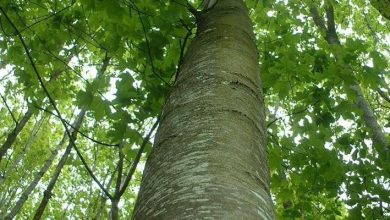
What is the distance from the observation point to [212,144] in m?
1.08

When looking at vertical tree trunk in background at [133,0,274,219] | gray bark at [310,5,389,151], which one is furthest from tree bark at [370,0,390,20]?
vertical tree trunk in background at [133,0,274,219]

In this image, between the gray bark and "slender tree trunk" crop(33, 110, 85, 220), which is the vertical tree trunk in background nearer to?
the gray bark

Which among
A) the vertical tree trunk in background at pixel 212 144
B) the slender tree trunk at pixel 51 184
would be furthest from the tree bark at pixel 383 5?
the slender tree trunk at pixel 51 184

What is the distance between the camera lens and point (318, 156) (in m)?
2.78

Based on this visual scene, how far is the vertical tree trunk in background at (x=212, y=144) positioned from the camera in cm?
90

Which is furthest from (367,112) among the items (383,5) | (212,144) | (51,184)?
(212,144)

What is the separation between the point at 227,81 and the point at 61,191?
15161 millimetres

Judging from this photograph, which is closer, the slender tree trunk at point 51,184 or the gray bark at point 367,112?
the slender tree trunk at point 51,184

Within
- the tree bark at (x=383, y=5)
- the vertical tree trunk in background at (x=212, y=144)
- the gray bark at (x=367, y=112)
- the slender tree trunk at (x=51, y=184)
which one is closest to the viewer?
the vertical tree trunk in background at (x=212, y=144)

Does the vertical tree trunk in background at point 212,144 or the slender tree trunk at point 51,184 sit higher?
the slender tree trunk at point 51,184

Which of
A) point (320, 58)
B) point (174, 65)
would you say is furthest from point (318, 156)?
point (174, 65)

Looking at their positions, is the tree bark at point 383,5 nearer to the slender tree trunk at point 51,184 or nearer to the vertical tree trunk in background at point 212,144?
the vertical tree trunk in background at point 212,144

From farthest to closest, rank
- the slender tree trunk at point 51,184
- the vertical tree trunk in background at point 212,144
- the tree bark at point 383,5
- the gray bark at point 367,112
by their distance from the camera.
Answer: the gray bark at point 367,112 → the slender tree trunk at point 51,184 → the tree bark at point 383,5 → the vertical tree trunk in background at point 212,144

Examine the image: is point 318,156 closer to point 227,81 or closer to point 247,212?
point 227,81
